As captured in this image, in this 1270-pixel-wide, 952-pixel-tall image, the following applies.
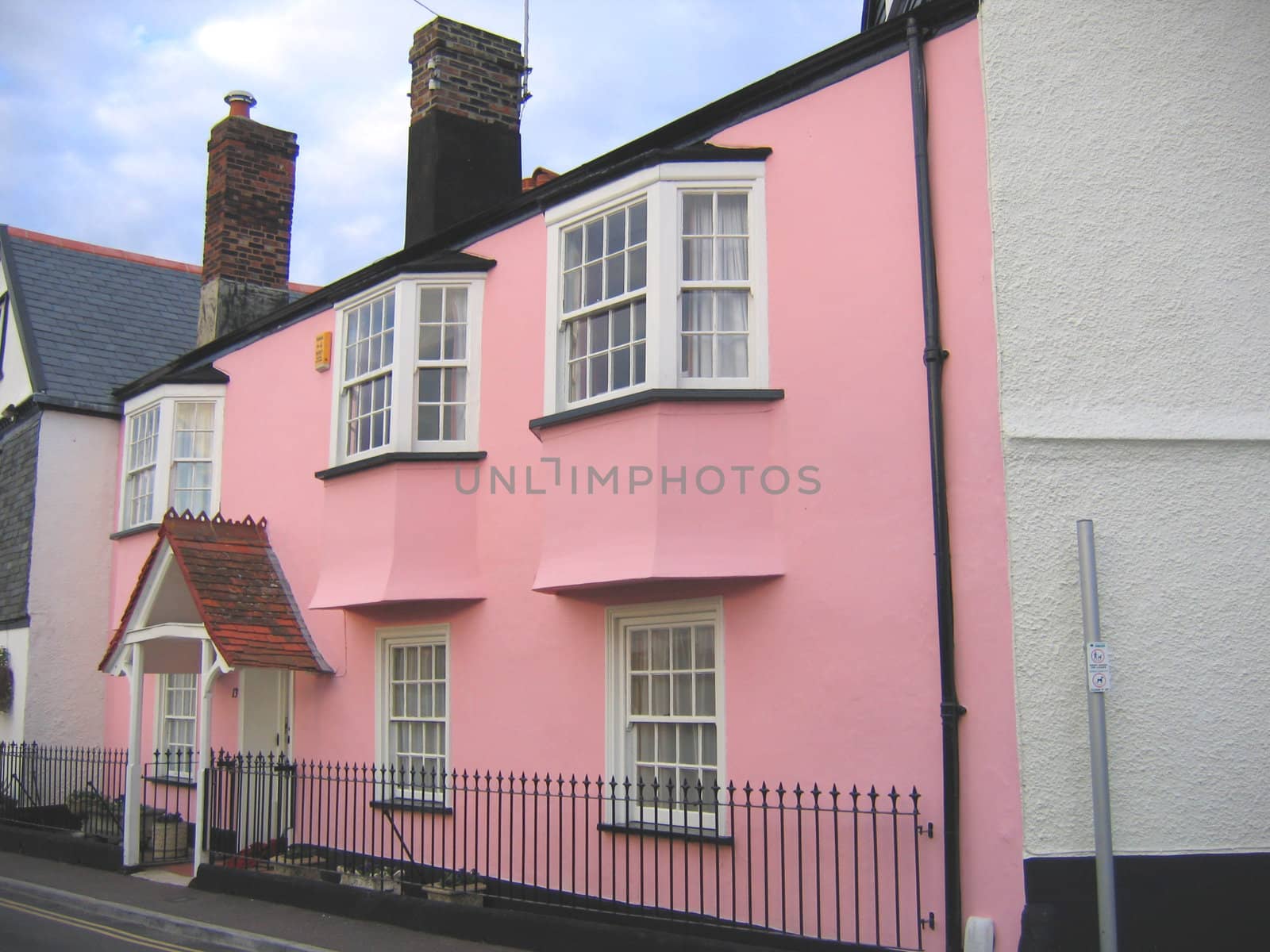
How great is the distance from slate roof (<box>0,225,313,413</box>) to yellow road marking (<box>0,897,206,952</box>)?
803 centimetres

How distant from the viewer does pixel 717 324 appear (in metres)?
9.37

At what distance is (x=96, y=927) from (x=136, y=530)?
6901 millimetres

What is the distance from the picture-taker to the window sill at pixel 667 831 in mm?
8617

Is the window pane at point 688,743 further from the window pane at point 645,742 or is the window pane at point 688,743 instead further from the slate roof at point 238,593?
the slate roof at point 238,593

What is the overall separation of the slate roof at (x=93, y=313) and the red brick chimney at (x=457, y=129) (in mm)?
6906

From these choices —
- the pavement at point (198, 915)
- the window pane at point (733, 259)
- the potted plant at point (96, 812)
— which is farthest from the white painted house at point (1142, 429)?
the potted plant at point (96, 812)

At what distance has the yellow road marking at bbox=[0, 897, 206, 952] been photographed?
9.78 metres

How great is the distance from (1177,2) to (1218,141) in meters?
1.00

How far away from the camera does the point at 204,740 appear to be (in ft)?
40.8

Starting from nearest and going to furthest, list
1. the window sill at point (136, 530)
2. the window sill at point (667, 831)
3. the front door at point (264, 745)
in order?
the window sill at point (667, 831)
the front door at point (264, 745)
the window sill at point (136, 530)

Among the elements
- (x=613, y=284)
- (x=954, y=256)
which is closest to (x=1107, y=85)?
(x=954, y=256)

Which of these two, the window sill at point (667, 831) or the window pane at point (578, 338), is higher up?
the window pane at point (578, 338)

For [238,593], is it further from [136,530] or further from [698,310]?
[698,310]

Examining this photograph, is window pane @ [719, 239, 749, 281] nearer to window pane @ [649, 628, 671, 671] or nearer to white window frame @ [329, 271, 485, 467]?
window pane @ [649, 628, 671, 671]
